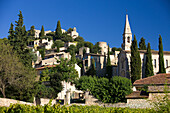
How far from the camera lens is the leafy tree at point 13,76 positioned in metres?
33.1

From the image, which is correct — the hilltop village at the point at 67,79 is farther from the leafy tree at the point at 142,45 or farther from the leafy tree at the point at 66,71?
the leafy tree at the point at 142,45

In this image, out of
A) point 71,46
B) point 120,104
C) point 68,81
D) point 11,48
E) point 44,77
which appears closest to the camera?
point 120,104

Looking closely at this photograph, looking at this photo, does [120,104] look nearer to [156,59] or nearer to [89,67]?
[156,59]

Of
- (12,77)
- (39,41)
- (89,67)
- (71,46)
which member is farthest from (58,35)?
(12,77)

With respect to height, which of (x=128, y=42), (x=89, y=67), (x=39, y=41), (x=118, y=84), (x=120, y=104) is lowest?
(x=120, y=104)

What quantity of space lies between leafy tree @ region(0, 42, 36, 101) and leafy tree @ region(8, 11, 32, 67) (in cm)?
337

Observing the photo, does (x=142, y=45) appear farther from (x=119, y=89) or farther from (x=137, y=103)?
(x=137, y=103)

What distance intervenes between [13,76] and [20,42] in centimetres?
797

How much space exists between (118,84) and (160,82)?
5.45 metres

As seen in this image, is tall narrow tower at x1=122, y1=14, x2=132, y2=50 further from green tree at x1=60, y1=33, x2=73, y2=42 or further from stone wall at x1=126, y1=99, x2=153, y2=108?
green tree at x1=60, y1=33, x2=73, y2=42

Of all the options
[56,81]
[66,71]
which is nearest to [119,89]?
[56,81]

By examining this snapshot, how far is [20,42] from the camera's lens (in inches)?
1563

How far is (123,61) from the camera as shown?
58.7m

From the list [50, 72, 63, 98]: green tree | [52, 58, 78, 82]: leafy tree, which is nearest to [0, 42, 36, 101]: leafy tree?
[50, 72, 63, 98]: green tree
